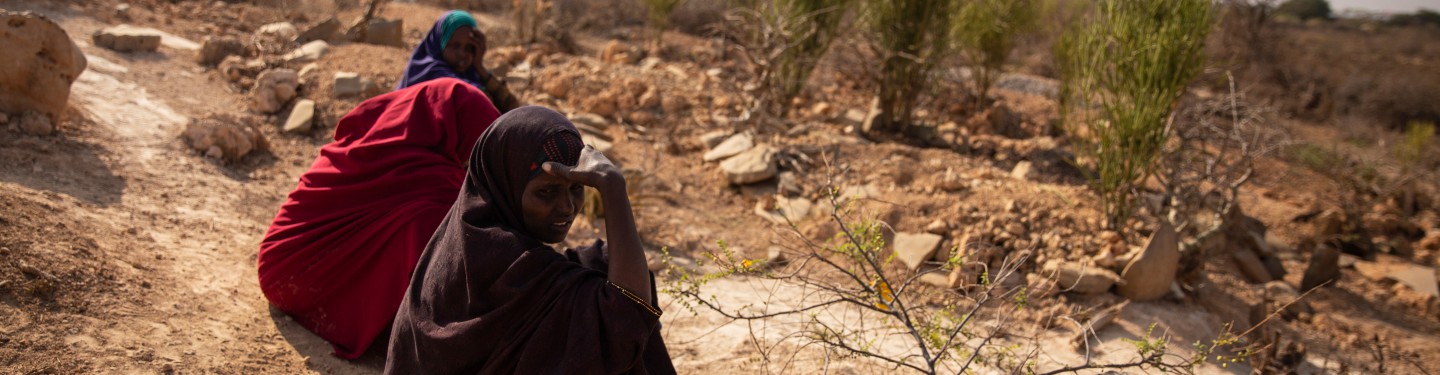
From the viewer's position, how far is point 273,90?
5.94 meters

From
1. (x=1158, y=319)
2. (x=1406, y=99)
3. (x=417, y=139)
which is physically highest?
(x=417, y=139)

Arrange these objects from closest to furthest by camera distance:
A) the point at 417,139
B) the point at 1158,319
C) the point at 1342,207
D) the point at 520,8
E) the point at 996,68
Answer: the point at 417,139, the point at 1158,319, the point at 1342,207, the point at 996,68, the point at 520,8

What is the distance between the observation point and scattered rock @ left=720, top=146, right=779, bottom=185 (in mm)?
5672

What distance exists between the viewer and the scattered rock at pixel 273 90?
19.3 feet

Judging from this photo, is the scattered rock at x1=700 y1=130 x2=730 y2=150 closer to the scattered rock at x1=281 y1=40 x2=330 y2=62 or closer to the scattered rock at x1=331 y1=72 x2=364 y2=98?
the scattered rock at x1=331 y1=72 x2=364 y2=98

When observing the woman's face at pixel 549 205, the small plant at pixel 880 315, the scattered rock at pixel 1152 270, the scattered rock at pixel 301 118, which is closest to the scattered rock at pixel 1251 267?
the scattered rock at pixel 1152 270

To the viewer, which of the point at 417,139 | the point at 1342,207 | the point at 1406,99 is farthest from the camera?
the point at 1406,99

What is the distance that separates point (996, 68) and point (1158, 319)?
4548 mm

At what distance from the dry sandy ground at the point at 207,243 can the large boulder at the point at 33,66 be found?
21 cm

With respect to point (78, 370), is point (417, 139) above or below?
above

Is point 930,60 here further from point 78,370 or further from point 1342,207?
point 78,370

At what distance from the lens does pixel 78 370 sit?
2457 mm

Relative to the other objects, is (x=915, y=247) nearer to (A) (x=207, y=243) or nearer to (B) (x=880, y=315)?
(B) (x=880, y=315)

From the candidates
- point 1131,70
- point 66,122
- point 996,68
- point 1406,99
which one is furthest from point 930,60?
point 1406,99
